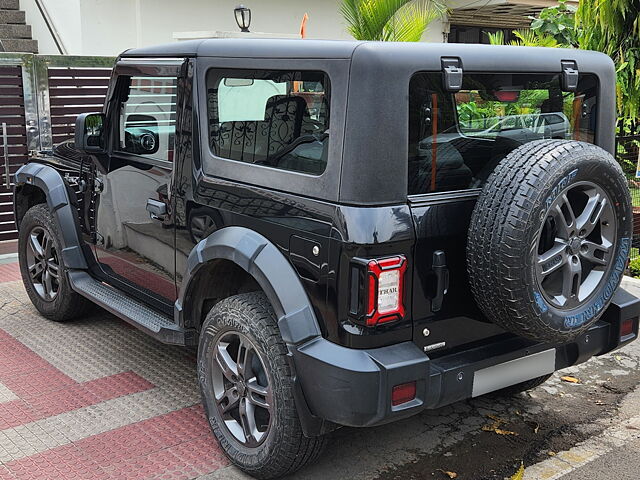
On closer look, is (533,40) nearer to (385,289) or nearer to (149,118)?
(149,118)

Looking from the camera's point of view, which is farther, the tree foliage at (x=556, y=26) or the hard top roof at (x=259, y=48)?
the tree foliage at (x=556, y=26)

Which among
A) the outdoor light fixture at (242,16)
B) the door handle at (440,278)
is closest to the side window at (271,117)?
the door handle at (440,278)

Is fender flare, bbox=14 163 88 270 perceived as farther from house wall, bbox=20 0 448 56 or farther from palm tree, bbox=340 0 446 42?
house wall, bbox=20 0 448 56

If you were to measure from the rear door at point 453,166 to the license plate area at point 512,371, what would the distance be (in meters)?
0.15

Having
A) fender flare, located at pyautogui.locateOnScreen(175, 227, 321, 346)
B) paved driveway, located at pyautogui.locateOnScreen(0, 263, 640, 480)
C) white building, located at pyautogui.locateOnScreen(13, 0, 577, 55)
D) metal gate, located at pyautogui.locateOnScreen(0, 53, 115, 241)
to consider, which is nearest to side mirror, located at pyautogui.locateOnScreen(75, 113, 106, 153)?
paved driveway, located at pyautogui.locateOnScreen(0, 263, 640, 480)

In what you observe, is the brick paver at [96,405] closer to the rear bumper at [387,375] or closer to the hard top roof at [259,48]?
the rear bumper at [387,375]

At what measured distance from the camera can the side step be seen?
3.85 metres

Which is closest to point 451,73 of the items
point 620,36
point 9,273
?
point 620,36

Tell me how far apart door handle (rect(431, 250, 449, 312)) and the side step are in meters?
1.38

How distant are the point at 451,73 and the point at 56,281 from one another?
11.2ft

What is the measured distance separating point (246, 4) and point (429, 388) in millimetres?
11833

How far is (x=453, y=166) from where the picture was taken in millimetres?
3178

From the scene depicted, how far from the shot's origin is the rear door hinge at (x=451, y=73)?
298 cm

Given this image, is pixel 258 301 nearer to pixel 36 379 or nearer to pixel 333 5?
pixel 36 379
